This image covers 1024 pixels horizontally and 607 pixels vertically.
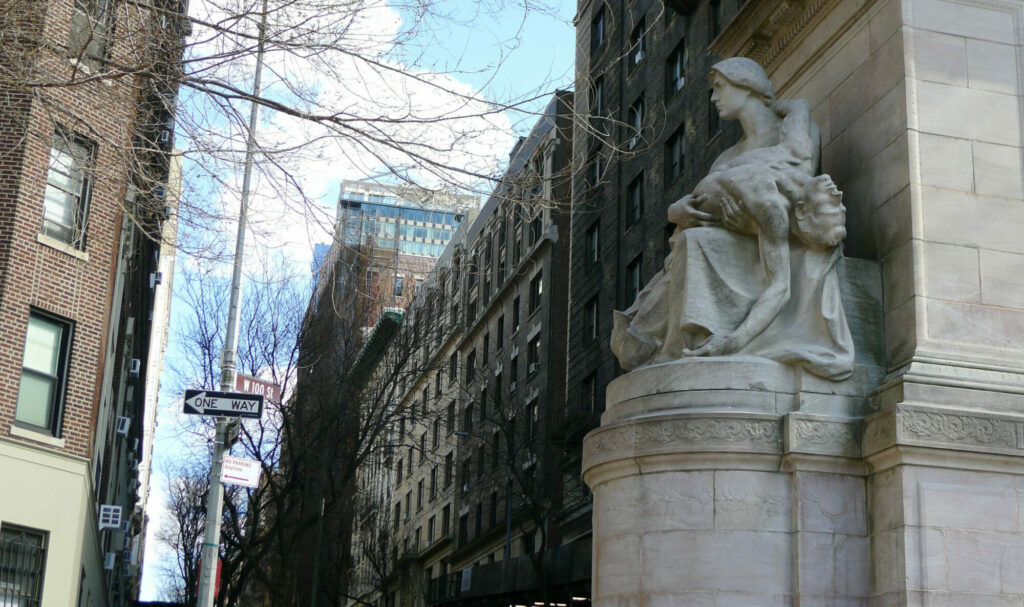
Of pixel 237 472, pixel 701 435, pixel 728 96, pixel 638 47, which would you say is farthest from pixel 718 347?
pixel 638 47

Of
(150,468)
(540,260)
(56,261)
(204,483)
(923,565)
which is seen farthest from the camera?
(150,468)

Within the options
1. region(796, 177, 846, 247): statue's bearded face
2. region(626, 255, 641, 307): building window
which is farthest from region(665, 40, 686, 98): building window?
region(796, 177, 846, 247): statue's bearded face

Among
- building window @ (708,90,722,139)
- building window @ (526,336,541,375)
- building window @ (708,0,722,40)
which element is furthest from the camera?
building window @ (526,336,541,375)

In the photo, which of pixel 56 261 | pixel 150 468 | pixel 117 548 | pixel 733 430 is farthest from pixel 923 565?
pixel 150 468

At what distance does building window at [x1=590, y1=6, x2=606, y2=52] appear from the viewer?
54344 mm

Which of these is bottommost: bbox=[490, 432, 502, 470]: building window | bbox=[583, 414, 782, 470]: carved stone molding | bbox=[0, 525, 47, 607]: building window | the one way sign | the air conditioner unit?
bbox=[0, 525, 47, 607]: building window

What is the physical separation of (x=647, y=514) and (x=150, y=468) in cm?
11070

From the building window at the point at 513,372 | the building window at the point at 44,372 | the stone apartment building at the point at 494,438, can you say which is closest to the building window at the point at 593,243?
the stone apartment building at the point at 494,438

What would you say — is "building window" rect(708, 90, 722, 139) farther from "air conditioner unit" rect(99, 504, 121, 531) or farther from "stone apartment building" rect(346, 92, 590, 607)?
"air conditioner unit" rect(99, 504, 121, 531)

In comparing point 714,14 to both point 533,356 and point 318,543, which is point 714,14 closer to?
point 318,543

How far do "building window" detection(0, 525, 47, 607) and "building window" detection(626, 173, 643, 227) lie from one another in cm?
2772

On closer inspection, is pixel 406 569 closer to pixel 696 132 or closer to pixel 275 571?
pixel 275 571

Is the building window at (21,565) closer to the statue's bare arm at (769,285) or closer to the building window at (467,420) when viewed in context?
the statue's bare arm at (769,285)

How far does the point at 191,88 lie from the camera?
1212 cm
